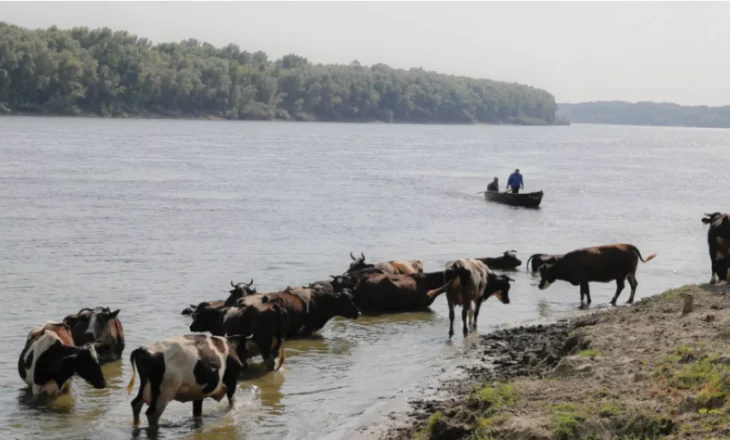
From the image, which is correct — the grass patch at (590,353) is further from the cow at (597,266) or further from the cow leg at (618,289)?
the cow at (597,266)

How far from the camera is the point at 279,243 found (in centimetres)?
3409

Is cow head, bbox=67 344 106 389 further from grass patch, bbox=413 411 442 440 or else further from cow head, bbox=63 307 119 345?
grass patch, bbox=413 411 442 440

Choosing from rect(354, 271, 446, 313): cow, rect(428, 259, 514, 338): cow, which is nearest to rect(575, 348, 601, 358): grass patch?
rect(428, 259, 514, 338): cow

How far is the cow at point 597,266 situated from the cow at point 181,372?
11.8 m

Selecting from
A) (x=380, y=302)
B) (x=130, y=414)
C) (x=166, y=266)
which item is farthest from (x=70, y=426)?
(x=166, y=266)

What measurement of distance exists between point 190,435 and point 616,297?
12.8 m

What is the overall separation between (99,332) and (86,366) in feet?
7.82

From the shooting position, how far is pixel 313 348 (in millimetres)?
18203

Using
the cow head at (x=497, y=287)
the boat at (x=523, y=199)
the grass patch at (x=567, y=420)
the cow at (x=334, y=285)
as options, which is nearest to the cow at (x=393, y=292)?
the cow at (x=334, y=285)

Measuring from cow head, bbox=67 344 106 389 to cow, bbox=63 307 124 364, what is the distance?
2088mm

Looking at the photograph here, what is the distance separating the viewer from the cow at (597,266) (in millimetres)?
23156

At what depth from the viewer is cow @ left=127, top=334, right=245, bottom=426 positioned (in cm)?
1236

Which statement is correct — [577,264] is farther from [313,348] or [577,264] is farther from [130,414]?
[130,414]

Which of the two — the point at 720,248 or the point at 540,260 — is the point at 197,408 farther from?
the point at 540,260
